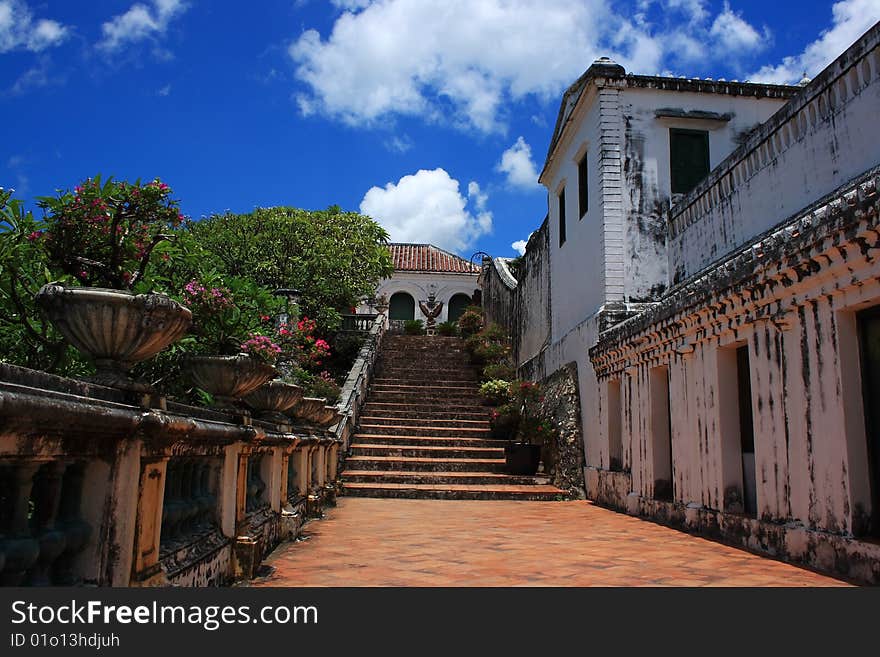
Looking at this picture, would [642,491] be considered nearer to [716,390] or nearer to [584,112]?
[716,390]

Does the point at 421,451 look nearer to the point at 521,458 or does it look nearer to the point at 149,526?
the point at 521,458

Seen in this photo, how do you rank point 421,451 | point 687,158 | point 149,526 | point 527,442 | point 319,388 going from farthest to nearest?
1. point 319,388
2. point 421,451
3. point 527,442
4. point 687,158
5. point 149,526

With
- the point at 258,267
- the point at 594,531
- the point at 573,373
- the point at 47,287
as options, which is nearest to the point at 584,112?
the point at 573,373

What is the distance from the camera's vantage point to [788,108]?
811 centimetres

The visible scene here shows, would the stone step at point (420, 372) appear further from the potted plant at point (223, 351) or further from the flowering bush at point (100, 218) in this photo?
the flowering bush at point (100, 218)

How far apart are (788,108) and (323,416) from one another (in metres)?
6.59

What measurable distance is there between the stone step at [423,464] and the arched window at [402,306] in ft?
76.9

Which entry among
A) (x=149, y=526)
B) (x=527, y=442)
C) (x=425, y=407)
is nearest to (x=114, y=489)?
(x=149, y=526)

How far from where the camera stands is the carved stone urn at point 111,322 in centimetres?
294

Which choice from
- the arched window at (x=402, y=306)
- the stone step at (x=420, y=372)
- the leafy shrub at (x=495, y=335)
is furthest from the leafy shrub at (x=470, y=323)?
the arched window at (x=402, y=306)

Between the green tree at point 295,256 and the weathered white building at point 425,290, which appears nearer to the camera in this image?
the green tree at point 295,256

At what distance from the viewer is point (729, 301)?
6906 millimetres

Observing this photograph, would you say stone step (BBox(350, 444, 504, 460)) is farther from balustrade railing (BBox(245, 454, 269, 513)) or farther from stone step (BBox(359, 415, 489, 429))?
balustrade railing (BBox(245, 454, 269, 513))

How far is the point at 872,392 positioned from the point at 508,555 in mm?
3028
